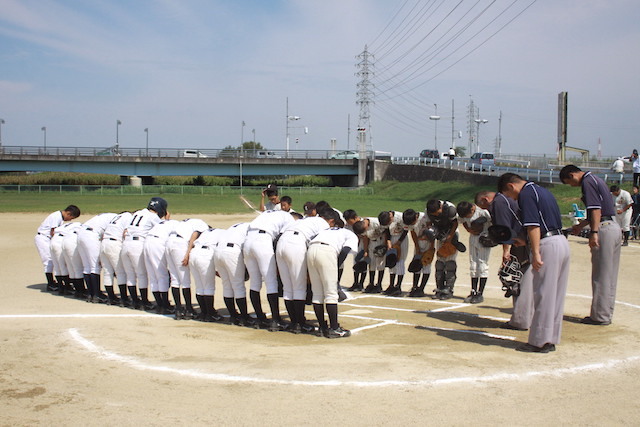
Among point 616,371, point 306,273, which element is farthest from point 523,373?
point 306,273

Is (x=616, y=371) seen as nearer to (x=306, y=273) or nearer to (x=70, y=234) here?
(x=306, y=273)

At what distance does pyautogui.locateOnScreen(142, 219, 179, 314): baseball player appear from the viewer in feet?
33.3

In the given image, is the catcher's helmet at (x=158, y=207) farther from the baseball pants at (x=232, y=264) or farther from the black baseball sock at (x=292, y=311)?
the black baseball sock at (x=292, y=311)

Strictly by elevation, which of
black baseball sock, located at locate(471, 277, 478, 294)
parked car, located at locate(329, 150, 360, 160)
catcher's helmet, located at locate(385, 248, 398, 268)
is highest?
parked car, located at locate(329, 150, 360, 160)

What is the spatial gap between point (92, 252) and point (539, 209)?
8.28m

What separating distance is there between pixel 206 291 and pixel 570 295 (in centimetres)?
748

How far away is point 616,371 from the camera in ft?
21.6

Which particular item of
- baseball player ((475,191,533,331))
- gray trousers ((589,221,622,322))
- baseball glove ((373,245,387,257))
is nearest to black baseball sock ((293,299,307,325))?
baseball player ((475,191,533,331))

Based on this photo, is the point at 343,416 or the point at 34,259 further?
the point at 34,259

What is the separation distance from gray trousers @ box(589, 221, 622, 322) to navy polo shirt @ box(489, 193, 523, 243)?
123 cm

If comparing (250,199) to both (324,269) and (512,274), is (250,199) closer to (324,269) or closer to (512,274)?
(324,269)

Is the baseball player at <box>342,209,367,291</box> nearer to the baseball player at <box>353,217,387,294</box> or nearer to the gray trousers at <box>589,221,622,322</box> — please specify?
the baseball player at <box>353,217,387,294</box>

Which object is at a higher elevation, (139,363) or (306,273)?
(306,273)

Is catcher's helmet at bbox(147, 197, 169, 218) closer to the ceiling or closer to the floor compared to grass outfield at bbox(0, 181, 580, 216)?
closer to the ceiling
